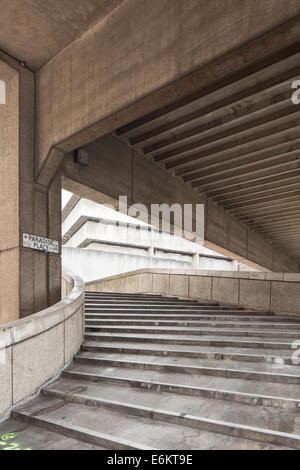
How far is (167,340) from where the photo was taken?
5.88 meters

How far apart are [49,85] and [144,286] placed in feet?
29.9

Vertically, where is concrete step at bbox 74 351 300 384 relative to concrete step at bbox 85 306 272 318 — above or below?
above

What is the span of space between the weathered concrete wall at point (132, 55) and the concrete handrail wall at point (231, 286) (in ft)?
19.4

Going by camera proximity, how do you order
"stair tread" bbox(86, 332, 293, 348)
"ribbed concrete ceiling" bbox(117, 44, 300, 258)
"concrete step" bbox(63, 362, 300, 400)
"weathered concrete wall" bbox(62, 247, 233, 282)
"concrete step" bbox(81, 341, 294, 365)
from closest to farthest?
"concrete step" bbox(63, 362, 300, 400)
"concrete step" bbox(81, 341, 294, 365)
"stair tread" bbox(86, 332, 293, 348)
"ribbed concrete ceiling" bbox(117, 44, 300, 258)
"weathered concrete wall" bbox(62, 247, 233, 282)

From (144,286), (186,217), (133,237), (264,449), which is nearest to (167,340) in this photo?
(264,449)

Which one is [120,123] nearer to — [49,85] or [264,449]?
[49,85]

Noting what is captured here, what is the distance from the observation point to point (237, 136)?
8.70 metres

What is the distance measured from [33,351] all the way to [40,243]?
9.87ft

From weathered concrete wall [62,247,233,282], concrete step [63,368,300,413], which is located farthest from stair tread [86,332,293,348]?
weathered concrete wall [62,247,233,282]

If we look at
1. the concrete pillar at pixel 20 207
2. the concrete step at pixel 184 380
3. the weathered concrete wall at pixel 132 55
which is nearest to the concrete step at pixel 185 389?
the concrete step at pixel 184 380

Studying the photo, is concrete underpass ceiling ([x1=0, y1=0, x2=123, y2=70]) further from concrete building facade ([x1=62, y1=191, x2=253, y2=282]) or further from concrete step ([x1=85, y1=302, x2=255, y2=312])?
concrete building facade ([x1=62, y1=191, x2=253, y2=282])

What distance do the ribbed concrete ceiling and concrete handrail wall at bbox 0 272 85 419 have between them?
5223mm

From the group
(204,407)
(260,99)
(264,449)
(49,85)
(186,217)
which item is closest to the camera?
(264,449)

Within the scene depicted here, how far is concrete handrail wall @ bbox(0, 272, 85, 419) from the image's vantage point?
3.61 metres
